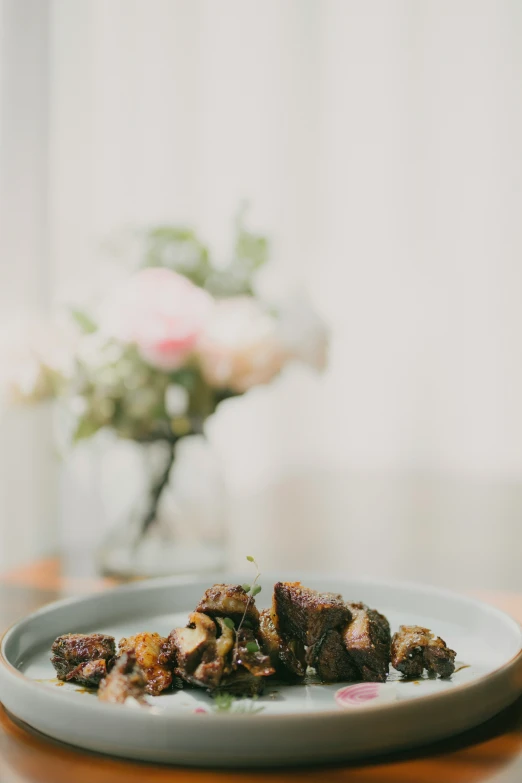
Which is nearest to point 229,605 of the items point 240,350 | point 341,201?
point 240,350

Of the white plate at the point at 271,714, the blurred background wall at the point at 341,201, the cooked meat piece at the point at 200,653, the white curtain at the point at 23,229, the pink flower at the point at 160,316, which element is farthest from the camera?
the blurred background wall at the point at 341,201

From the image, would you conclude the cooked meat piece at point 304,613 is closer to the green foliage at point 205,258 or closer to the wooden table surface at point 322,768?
the wooden table surface at point 322,768

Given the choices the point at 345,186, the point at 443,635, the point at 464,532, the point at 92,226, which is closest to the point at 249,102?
the point at 345,186

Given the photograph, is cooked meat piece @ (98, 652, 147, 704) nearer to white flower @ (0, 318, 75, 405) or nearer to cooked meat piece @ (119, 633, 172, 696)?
cooked meat piece @ (119, 633, 172, 696)

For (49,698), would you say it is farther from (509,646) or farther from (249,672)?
(509,646)

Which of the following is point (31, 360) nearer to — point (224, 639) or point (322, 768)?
point (224, 639)

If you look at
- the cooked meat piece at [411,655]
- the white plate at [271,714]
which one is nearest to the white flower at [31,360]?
the white plate at [271,714]
